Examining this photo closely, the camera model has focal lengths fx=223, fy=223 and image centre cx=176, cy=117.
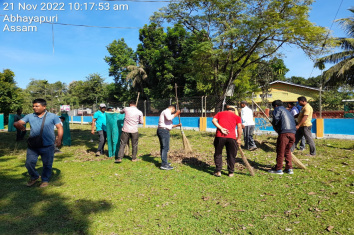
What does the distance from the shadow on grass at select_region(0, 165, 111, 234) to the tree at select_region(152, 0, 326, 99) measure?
392 inches

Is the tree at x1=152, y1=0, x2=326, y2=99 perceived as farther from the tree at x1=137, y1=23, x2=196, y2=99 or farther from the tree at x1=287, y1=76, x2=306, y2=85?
the tree at x1=287, y1=76, x2=306, y2=85

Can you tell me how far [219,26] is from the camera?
41.3ft

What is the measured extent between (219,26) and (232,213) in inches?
447

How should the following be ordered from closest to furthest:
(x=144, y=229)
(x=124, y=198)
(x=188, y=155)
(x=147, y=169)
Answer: (x=144, y=229) < (x=124, y=198) < (x=147, y=169) < (x=188, y=155)

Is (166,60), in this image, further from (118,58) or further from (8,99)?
(8,99)

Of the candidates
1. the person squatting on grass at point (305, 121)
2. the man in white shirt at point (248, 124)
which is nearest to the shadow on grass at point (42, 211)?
the person squatting on grass at point (305, 121)

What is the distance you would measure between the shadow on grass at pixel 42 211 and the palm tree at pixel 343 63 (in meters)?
18.9

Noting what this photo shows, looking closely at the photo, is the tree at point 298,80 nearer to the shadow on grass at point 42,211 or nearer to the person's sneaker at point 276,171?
the person's sneaker at point 276,171

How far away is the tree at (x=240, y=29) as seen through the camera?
33.4 ft

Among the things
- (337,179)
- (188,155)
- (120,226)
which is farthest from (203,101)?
(120,226)

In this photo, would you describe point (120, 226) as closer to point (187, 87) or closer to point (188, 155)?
point (188, 155)

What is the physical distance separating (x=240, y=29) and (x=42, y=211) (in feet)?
35.6

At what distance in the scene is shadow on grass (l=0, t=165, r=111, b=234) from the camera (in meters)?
3.07

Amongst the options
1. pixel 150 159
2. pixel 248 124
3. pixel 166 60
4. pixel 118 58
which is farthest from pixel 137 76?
pixel 150 159
